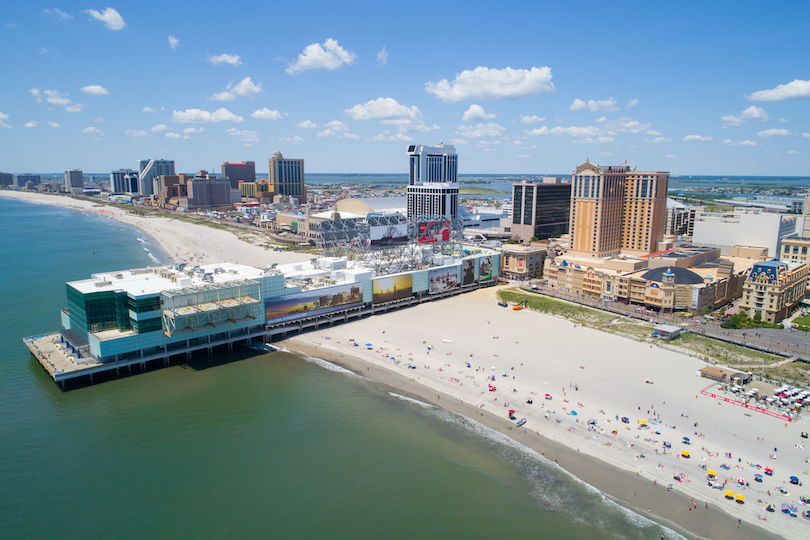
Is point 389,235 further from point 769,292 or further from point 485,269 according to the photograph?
point 769,292

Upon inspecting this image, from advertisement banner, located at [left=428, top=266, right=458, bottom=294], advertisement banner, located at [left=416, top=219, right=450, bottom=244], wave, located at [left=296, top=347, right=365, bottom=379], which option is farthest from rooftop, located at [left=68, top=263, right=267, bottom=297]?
advertisement banner, located at [left=416, top=219, right=450, bottom=244]

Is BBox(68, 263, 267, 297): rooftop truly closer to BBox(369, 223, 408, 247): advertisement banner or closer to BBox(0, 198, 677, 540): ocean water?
BBox(0, 198, 677, 540): ocean water

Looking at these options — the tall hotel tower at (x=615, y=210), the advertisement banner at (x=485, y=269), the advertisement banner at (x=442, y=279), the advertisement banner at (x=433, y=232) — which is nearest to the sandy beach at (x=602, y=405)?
the advertisement banner at (x=442, y=279)

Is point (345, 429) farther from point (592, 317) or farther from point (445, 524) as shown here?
point (592, 317)

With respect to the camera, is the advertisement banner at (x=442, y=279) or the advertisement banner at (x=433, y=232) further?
the advertisement banner at (x=433, y=232)

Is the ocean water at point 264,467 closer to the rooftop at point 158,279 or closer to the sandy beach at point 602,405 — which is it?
the sandy beach at point 602,405
